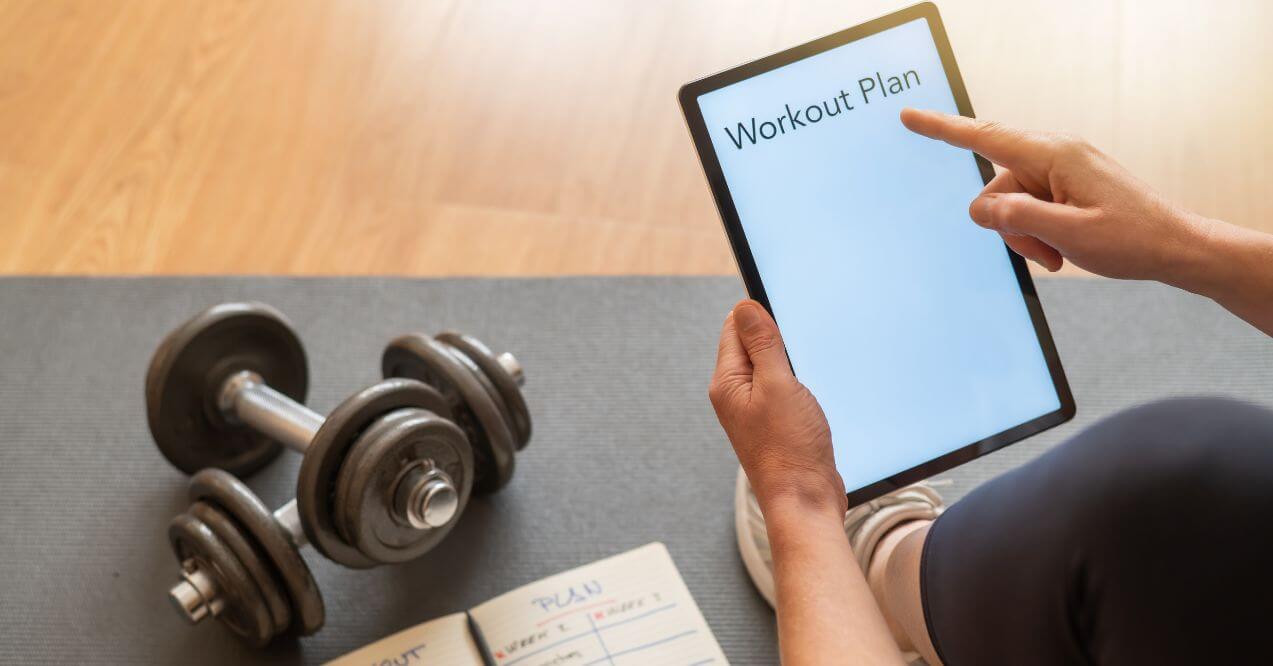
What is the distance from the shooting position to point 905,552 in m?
0.83

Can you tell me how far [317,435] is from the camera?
3.12 feet

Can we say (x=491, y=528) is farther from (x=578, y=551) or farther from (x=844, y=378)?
(x=844, y=378)

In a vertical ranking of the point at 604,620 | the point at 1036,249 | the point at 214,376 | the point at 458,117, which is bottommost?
the point at 604,620

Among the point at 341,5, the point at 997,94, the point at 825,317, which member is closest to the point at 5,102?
the point at 341,5

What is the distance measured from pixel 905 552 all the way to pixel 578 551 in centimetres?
40

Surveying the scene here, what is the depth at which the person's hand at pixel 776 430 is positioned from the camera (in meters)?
0.71

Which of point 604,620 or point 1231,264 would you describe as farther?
point 604,620

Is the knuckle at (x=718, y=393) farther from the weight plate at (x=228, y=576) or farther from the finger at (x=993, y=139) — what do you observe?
the weight plate at (x=228, y=576)

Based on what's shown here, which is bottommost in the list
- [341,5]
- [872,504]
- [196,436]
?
[872,504]

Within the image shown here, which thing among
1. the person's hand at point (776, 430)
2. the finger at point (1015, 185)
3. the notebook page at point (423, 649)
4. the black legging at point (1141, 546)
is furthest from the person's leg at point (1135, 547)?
the notebook page at point (423, 649)

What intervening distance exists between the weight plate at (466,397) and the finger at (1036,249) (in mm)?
513

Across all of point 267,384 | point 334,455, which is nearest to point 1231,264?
point 334,455

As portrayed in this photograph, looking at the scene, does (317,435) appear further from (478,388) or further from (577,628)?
(577,628)

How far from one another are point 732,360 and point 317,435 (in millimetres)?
405
